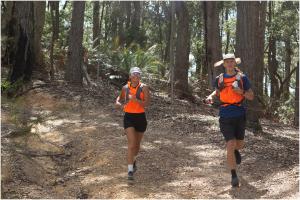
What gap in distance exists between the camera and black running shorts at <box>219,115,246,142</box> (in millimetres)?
7137

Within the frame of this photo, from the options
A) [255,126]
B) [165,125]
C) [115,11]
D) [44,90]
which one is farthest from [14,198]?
[115,11]

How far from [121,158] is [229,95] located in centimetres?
279

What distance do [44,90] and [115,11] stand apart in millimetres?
23666

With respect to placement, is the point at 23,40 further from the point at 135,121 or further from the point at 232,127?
the point at 232,127

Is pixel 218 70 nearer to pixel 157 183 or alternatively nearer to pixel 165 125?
pixel 165 125

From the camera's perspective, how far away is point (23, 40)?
582 inches

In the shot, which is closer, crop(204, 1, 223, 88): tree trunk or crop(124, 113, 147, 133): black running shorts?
crop(124, 113, 147, 133): black running shorts

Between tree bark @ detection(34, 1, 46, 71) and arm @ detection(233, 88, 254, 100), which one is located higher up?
tree bark @ detection(34, 1, 46, 71)

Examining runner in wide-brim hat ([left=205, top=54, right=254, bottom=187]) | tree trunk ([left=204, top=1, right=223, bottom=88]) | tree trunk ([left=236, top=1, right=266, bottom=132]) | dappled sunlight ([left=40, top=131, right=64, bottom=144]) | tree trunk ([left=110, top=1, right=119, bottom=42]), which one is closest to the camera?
runner in wide-brim hat ([left=205, top=54, right=254, bottom=187])

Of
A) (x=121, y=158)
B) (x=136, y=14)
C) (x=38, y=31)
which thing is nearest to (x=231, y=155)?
(x=121, y=158)

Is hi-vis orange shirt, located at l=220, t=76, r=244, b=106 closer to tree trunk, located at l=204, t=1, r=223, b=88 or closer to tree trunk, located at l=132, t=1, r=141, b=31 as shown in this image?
tree trunk, located at l=204, t=1, r=223, b=88

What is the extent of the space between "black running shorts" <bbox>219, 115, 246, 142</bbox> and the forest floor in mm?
761

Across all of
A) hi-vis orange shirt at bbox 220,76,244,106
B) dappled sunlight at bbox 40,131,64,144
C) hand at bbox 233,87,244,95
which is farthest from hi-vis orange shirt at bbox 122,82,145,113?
dappled sunlight at bbox 40,131,64,144

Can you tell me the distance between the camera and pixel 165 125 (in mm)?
12273
